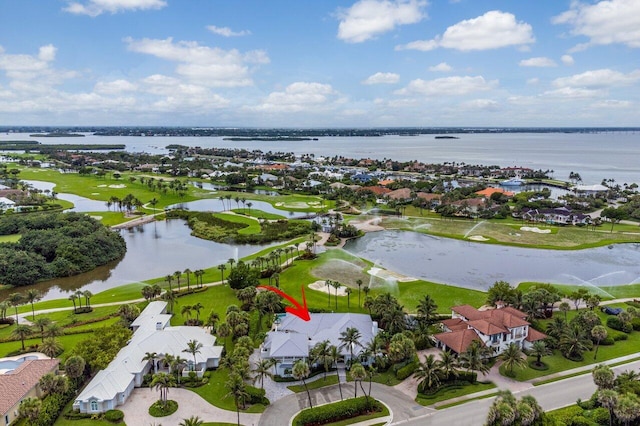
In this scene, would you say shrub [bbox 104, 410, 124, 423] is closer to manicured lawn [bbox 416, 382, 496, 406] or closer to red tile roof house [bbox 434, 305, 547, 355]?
manicured lawn [bbox 416, 382, 496, 406]

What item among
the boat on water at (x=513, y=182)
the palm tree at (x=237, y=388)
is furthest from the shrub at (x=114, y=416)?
the boat on water at (x=513, y=182)

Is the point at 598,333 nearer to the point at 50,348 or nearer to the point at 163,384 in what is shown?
the point at 163,384

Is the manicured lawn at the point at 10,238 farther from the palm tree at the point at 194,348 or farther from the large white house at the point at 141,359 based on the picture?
the palm tree at the point at 194,348

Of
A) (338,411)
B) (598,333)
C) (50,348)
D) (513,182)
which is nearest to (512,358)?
(598,333)

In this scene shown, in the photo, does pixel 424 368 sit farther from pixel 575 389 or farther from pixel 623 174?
pixel 623 174

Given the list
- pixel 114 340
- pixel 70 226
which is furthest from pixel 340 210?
pixel 114 340
